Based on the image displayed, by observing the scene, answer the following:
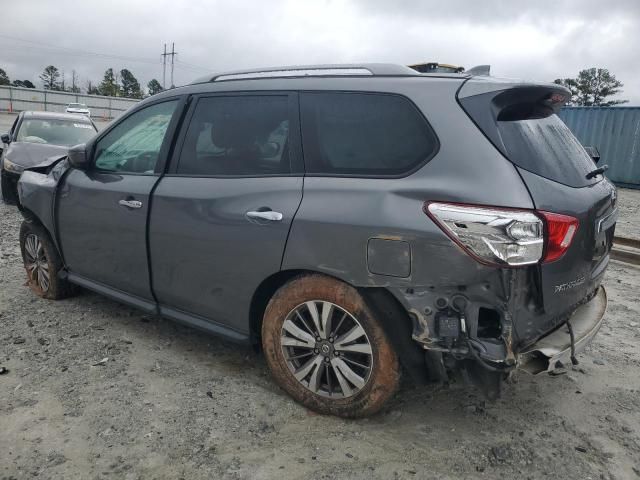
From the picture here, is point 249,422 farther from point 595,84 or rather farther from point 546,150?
point 595,84

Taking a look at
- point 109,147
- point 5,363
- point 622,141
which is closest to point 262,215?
point 109,147

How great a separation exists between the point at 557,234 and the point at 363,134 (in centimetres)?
105

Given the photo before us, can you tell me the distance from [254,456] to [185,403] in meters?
0.65

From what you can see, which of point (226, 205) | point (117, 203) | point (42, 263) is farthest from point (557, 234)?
point (42, 263)

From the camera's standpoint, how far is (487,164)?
7.89ft

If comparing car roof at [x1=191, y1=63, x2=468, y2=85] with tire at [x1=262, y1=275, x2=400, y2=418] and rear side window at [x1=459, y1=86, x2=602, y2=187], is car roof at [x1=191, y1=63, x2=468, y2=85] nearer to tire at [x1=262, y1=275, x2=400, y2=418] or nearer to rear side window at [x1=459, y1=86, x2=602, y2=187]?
rear side window at [x1=459, y1=86, x2=602, y2=187]

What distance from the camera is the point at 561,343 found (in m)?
2.56

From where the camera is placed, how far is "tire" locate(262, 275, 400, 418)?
2.66 m

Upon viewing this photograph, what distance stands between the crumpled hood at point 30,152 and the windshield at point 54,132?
368 mm

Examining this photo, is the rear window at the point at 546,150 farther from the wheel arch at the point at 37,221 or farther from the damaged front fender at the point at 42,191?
the wheel arch at the point at 37,221

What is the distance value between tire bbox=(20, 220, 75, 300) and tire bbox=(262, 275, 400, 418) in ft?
7.78

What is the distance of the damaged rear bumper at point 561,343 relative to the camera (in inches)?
96.0

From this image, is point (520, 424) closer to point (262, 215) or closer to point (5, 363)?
point (262, 215)

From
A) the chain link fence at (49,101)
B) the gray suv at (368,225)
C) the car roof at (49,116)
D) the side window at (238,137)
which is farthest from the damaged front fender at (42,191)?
the chain link fence at (49,101)
